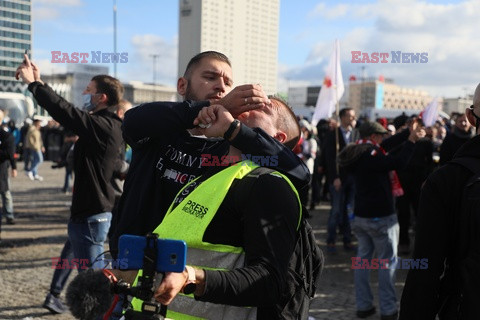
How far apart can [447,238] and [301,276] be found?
2.30ft

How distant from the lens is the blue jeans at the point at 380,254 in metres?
5.44

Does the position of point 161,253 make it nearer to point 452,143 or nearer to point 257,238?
point 257,238

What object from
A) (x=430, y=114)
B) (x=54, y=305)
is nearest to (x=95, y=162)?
(x=54, y=305)

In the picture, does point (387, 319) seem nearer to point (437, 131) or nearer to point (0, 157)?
point (0, 157)

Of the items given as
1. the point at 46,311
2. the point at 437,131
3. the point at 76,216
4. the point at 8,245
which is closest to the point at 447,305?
the point at 76,216

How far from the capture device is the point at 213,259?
1795 mm

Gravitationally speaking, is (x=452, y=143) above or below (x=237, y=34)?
below

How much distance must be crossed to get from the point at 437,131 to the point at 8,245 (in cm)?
947

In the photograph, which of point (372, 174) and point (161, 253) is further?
point (372, 174)

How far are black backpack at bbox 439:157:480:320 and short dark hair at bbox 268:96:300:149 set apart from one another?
679 millimetres

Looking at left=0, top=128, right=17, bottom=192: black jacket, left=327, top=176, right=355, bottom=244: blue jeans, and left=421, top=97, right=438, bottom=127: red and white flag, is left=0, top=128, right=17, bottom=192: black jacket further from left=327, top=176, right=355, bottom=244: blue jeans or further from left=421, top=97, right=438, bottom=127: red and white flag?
left=421, top=97, right=438, bottom=127: red and white flag

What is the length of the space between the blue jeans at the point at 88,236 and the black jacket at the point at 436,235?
10.3 feet

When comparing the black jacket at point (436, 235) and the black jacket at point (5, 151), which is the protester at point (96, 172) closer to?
the black jacket at point (436, 235)

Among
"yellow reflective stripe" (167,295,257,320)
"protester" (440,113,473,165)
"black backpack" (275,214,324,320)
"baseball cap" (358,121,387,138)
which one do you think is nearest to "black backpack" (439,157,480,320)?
"black backpack" (275,214,324,320)
